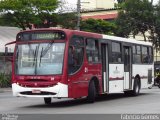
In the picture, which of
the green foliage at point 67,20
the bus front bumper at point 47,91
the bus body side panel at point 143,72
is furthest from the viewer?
the green foliage at point 67,20

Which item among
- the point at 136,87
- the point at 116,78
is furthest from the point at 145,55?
the point at 116,78

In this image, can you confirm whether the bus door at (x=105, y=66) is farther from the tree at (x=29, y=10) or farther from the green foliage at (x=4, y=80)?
the tree at (x=29, y=10)

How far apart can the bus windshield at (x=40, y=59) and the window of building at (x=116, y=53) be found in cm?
476

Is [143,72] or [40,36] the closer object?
[40,36]

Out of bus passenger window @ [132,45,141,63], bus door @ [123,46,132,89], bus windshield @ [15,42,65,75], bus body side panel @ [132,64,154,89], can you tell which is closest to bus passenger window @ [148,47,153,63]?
bus body side panel @ [132,64,154,89]

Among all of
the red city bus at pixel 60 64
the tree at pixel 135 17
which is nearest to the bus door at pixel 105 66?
the red city bus at pixel 60 64

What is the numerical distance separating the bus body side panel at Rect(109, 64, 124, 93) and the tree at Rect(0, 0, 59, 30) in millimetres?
20040

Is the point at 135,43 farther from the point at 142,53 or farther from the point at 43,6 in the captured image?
the point at 43,6

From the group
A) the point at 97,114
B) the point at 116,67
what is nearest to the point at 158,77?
the point at 116,67

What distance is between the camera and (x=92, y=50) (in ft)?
69.8

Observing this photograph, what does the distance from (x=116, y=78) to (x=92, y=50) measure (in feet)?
9.43

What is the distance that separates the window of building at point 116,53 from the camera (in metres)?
23.4

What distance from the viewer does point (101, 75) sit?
21.9 m

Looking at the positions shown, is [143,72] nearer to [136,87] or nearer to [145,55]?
[145,55]
